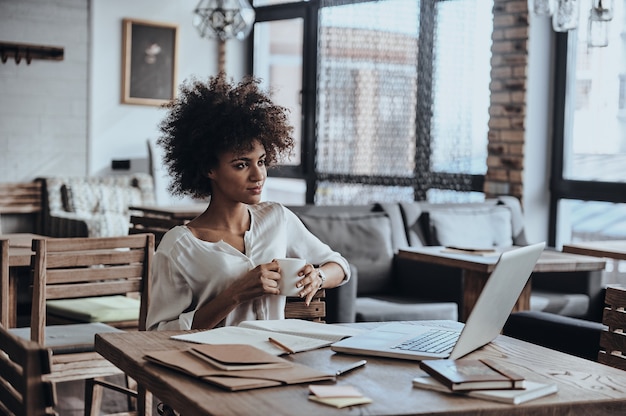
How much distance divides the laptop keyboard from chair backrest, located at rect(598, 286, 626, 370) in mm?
487

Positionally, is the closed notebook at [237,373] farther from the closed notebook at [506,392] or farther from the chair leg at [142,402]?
the chair leg at [142,402]

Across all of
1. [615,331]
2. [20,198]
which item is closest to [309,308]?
[615,331]

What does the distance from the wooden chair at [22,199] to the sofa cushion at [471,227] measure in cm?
346

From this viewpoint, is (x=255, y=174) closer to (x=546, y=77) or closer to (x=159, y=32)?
(x=546, y=77)

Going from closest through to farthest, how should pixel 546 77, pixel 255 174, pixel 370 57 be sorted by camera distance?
→ pixel 255 174
pixel 546 77
pixel 370 57

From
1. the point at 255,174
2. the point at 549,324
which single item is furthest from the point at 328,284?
the point at 549,324

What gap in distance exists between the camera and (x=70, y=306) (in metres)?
4.16

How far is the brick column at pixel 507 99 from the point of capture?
594 cm

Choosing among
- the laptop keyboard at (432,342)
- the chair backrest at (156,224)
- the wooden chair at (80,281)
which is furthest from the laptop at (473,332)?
the chair backrest at (156,224)

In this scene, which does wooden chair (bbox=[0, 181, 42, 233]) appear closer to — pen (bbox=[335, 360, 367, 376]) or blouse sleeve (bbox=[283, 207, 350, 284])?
blouse sleeve (bbox=[283, 207, 350, 284])

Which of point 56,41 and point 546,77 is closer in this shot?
point 546,77

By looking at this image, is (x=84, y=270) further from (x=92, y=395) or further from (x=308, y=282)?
(x=308, y=282)

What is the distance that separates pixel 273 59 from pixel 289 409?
7.05 metres

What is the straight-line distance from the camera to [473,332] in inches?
71.9
